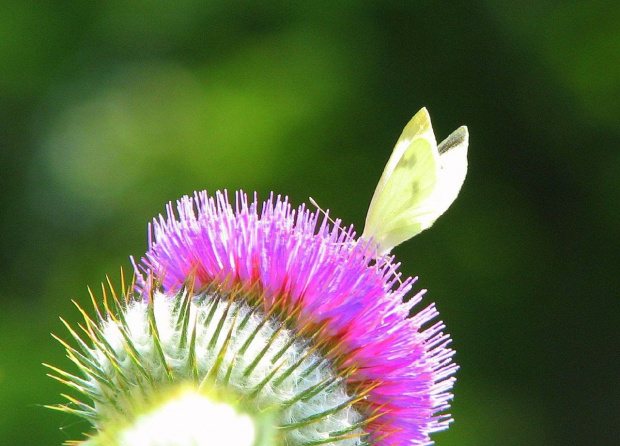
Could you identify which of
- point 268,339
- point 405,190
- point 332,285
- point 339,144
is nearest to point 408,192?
point 405,190

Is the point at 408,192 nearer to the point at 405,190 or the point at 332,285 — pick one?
the point at 405,190

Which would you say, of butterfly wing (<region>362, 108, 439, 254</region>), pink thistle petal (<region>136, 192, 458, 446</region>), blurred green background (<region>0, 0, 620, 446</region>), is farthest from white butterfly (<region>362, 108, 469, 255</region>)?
blurred green background (<region>0, 0, 620, 446</region>)

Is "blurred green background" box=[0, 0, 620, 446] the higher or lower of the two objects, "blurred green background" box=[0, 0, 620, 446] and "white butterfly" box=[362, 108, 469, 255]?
the higher

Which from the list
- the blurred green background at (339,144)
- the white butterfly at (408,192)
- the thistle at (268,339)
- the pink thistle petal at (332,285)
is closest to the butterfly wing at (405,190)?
the white butterfly at (408,192)

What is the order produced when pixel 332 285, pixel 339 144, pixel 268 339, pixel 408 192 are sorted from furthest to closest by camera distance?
1. pixel 339 144
2. pixel 408 192
3. pixel 332 285
4. pixel 268 339

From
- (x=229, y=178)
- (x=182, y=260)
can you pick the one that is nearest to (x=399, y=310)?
(x=182, y=260)

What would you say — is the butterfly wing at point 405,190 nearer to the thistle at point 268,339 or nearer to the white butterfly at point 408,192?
the white butterfly at point 408,192

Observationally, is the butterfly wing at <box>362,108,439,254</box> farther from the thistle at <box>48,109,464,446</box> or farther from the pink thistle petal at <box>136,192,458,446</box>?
the pink thistle petal at <box>136,192,458,446</box>
